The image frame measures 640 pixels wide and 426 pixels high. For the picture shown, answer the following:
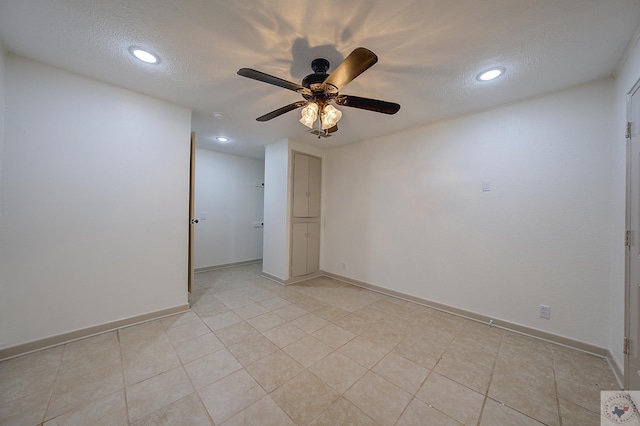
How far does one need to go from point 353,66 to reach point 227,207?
4116mm

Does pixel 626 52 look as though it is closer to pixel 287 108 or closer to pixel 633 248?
pixel 633 248

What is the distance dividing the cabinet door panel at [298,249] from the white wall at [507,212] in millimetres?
1147

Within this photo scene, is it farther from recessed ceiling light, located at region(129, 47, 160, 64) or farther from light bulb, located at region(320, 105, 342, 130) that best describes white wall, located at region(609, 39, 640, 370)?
recessed ceiling light, located at region(129, 47, 160, 64)

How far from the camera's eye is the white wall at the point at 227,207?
434 cm

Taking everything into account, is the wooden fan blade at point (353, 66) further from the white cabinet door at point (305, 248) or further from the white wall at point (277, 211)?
the white cabinet door at point (305, 248)

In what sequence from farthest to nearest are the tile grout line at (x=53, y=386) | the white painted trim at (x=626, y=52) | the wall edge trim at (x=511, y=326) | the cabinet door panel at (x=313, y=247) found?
the cabinet door panel at (x=313, y=247) < the wall edge trim at (x=511, y=326) < the white painted trim at (x=626, y=52) < the tile grout line at (x=53, y=386)

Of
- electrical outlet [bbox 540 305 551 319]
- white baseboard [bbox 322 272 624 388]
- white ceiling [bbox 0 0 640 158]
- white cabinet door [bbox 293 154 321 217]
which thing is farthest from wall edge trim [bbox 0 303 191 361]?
electrical outlet [bbox 540 305 551 319]

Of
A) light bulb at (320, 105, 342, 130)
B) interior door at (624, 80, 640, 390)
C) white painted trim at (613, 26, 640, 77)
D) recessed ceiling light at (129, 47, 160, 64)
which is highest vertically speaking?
recessed ceiling light at (129, 47, 160, 64)

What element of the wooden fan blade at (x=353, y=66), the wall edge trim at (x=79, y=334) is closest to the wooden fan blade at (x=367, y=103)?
the wooden fan blade at (x=353, y=66)

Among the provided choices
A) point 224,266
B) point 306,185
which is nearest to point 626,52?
point 306,185

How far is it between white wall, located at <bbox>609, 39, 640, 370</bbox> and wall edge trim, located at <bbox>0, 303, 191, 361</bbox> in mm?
4125

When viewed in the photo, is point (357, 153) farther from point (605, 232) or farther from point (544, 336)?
point (544, 336)

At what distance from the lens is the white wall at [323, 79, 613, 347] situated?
1942 millimetres

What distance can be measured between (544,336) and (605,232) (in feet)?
3.62
